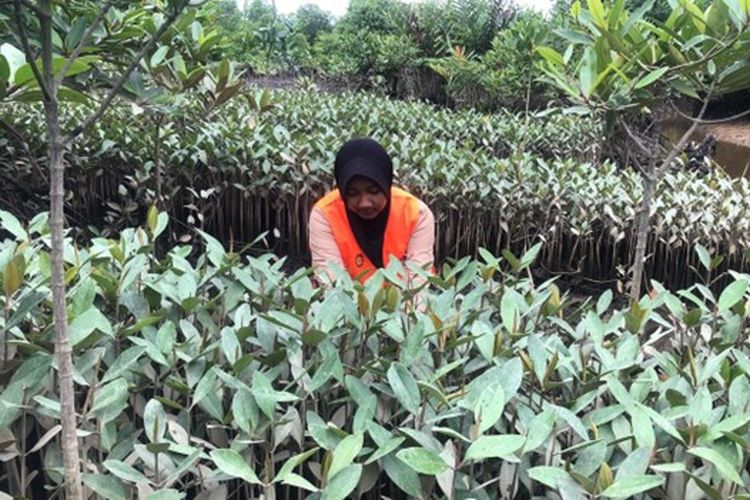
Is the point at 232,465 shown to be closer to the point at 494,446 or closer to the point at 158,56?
the point at 494,446

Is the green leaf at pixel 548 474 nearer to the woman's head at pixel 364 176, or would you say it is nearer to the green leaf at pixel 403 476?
the green leaf at pixel 403 476

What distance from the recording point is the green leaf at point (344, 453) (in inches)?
41.8

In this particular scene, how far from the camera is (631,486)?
3.24ft

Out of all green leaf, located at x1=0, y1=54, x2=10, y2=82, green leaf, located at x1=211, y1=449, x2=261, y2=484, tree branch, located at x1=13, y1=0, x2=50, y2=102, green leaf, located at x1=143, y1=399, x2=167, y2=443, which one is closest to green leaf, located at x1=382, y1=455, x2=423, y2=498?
green leaf, located at x1=211, y1=449, x2=261, y2=484

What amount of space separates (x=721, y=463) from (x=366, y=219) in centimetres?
203

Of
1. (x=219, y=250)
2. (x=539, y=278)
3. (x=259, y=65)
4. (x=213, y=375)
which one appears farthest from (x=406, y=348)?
(x=259, y=65)

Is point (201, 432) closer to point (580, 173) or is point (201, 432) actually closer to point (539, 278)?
point (539, 278)

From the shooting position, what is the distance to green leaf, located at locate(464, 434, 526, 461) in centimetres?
100

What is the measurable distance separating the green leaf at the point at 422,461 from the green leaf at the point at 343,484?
7 centimetres

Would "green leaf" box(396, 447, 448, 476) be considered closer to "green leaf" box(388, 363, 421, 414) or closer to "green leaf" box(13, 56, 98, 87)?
"green leaf" box(388, 363, 421, 414)

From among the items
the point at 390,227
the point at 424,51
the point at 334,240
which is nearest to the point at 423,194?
the point at 390,227

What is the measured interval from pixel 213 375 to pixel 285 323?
22 cm

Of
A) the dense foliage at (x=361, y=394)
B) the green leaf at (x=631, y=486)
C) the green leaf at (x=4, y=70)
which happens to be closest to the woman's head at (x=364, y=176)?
the dense foliage at (x=361, y=394)

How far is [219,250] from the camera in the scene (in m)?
1.87
